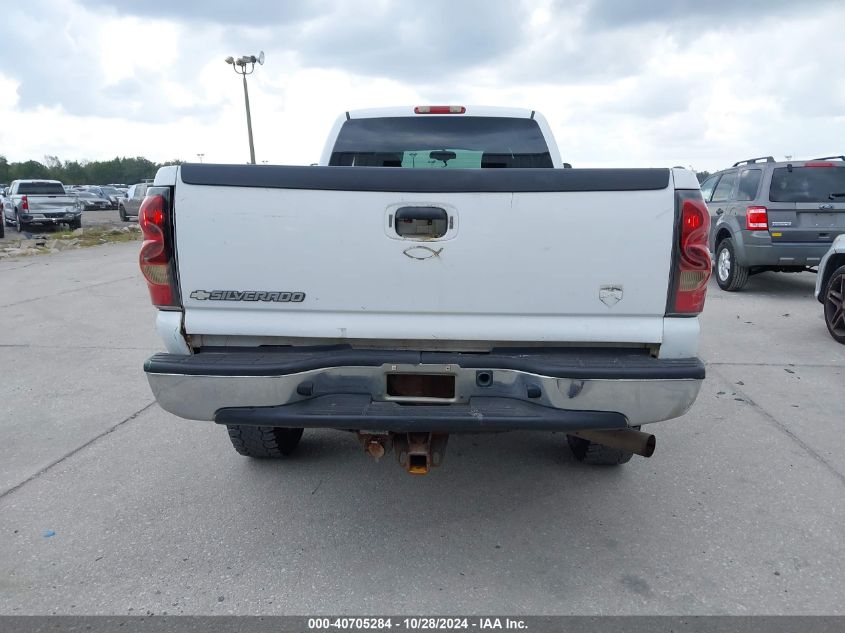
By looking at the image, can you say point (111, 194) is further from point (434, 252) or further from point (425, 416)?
point (425, 416)

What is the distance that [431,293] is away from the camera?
2814 millimetres

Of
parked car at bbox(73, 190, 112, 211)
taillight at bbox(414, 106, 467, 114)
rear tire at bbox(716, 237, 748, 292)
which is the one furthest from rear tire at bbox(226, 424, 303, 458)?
parked car at bbox(73, 190, 112, 211)

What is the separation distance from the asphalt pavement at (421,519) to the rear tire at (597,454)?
0.26 feet

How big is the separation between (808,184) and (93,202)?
1732 inches

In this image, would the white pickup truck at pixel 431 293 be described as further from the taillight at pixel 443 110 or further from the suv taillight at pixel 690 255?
the taillight at pixel 443 110

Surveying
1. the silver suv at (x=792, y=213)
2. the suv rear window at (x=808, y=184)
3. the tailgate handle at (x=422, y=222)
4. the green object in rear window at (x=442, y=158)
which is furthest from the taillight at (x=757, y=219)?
the tailgate handle at (x=422, y=222)

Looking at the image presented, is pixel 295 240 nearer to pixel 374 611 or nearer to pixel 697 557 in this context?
pixel 374 611

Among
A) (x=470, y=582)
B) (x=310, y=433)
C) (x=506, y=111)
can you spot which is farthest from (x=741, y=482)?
(x=506, y=111)

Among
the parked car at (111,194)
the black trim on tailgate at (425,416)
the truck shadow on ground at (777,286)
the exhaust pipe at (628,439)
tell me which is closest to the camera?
the black trim on tailgate at (425,416)

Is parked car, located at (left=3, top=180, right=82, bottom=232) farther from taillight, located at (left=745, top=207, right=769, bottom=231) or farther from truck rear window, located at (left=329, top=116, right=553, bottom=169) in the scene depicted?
taillight, located at (left=745, top=207, right=769, bottom=231)

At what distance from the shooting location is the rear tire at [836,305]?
697 centimetres

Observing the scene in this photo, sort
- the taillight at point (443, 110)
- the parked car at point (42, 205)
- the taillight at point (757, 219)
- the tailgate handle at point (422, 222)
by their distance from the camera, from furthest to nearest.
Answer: the parked car at point (42, 205) < the taillight at point (757, 219) < the taillight at point (443, 110) < the tailgate handle at point (422, 222)

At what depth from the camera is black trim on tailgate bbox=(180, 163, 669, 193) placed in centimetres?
272

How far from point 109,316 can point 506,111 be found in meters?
6.08
